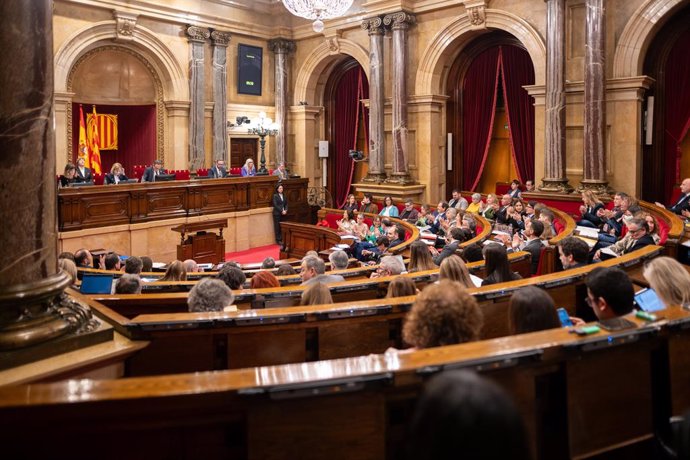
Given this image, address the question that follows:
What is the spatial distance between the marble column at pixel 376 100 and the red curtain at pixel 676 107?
5631mm

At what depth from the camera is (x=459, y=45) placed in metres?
12.7

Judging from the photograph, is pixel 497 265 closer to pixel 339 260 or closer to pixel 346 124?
pixel 339 260

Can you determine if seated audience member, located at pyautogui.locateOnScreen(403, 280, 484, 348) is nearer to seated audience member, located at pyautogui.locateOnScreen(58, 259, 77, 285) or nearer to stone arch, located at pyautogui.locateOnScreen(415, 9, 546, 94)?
seated audience member, located at pyautogui.locateOnScreen(58, 259, 77, 285)

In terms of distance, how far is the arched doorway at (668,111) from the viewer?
1005cm

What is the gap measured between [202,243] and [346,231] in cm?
272

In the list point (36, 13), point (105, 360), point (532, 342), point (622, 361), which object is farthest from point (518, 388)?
point (36, 13)

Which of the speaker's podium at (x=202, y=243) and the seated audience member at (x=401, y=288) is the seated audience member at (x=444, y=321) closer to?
the seated audience member at (x=401, y=288)

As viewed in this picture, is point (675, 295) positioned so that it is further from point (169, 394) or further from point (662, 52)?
point (662, 52)

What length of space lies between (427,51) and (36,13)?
11.0 meters

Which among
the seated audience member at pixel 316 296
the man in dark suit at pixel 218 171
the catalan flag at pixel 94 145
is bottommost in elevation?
the seated audience member at pixel 316 296

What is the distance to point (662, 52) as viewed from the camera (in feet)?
33.6

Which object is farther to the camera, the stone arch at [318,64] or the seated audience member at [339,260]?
the stone arch at [318,64]

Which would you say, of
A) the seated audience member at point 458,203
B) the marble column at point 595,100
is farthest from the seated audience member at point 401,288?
the seated audience member at point 458,203

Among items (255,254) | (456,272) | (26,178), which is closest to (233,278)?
(456,272)
